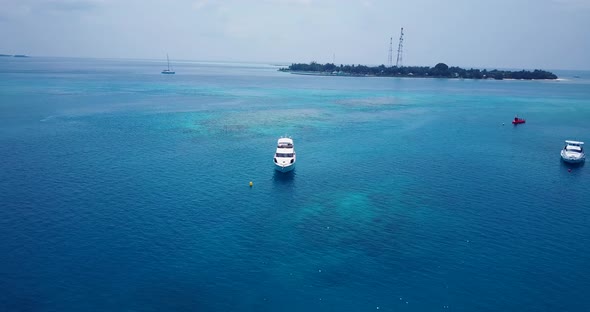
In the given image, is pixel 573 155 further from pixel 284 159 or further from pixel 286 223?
pixel 286 223

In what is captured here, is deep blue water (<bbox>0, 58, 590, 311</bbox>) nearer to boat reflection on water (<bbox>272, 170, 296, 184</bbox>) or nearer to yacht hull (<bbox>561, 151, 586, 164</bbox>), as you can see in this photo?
boat reflection on water (<bbox>272, 170, 296, 184</bbox>)

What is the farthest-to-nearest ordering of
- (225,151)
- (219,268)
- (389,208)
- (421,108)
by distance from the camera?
1. (421,108)
2. (225,151)
3. (389,208)
4. (219,268)

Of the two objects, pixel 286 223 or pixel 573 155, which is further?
pixel 573 155

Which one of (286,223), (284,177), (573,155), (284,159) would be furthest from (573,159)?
(286,223)

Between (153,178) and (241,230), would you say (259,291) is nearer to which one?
(241,230)

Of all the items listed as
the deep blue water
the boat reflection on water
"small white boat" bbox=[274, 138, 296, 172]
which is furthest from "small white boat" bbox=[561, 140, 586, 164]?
the boat reflection on water

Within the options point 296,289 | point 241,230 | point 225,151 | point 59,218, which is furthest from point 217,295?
point 225,151

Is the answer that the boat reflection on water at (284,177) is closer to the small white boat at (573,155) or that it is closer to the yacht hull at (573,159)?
the yacht hull at (573,159)

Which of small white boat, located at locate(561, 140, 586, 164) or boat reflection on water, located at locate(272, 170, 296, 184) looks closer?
boat reflection on water, located at locate(272, 170, 296, 184)
